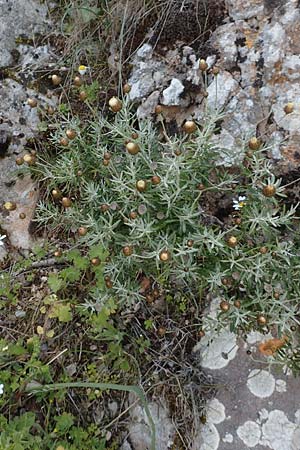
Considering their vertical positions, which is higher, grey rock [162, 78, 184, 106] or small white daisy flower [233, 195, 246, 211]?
grey rock [162, 78, 184, 106]

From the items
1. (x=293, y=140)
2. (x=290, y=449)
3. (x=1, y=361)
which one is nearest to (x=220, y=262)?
(x=293, y=140)

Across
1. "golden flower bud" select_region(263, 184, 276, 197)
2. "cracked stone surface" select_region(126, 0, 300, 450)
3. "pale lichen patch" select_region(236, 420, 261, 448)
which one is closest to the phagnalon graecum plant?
"golden flower bud" select_region(263, 184, 276, 197)

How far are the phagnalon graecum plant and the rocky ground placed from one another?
16 centimetres

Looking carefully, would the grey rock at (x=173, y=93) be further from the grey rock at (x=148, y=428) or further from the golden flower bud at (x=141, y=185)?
the grey rock at (x=148, y=428)

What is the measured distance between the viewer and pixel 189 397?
2.46 meters

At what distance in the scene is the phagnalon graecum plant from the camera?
2.09 metres

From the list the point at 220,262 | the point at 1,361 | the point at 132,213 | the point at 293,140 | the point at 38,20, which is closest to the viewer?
the point at 132,213

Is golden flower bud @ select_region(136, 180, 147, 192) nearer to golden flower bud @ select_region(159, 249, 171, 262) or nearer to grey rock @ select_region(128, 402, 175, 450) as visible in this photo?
golden flower bud @ select_region(159, 249, 171, 262)

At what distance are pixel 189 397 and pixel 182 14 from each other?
1.93 metres

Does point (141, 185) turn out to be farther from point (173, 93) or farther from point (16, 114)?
point (16, 114)

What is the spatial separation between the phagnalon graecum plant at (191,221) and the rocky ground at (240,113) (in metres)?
0.16

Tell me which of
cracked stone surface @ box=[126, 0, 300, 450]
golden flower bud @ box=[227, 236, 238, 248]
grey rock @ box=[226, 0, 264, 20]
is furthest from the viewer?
grey rock @ box=[226, 0, 264, 20]

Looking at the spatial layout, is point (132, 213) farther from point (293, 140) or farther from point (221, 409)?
point (221, 409)

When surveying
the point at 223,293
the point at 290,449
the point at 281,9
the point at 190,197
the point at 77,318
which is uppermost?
the point at 281,9
